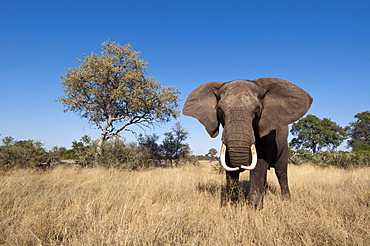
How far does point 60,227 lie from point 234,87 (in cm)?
363

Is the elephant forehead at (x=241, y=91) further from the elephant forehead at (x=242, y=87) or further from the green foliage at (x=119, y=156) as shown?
the green foliage at (x=119, y=156)

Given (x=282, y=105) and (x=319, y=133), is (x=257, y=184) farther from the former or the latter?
(x=319, y=133)

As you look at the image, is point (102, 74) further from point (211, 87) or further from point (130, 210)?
point (130, 210)

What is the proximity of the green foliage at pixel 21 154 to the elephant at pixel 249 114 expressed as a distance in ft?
32.6

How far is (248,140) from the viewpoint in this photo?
363cm

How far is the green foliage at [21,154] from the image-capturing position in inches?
406

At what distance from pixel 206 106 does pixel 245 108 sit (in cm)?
109

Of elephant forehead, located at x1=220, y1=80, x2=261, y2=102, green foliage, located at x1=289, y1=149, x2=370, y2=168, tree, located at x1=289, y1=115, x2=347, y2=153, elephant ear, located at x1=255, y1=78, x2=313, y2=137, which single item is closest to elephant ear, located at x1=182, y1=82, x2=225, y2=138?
elephant forehead, located at x1=220, y1=80, x2=261, y2=102

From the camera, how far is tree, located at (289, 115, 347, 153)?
35.7m

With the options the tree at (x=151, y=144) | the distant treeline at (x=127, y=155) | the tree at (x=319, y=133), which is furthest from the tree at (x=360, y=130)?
the tree at (x=151, y=144)

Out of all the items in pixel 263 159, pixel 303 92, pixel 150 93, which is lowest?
pixel 263 159

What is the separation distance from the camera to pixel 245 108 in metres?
3.84

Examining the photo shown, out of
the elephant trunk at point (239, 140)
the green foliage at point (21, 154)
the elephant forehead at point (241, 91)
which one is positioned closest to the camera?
the elephant trunk at point (239, 140)

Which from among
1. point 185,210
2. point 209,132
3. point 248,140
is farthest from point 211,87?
point 185,210
